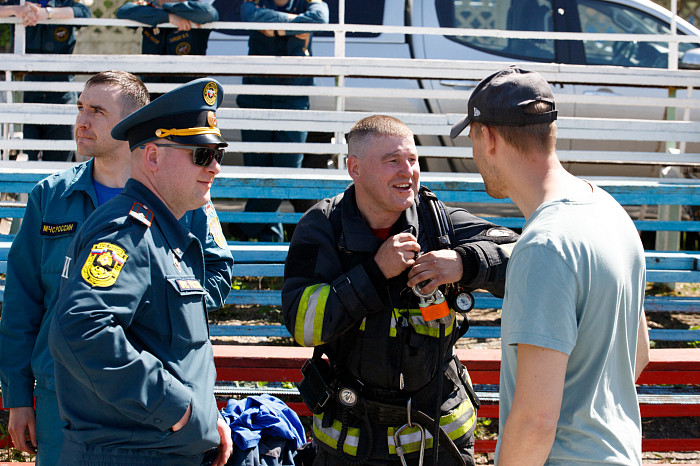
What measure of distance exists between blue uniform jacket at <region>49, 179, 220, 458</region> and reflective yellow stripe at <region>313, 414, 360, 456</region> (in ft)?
1.51

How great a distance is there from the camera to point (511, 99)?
1.78 meters

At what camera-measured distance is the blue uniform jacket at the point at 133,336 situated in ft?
6.03

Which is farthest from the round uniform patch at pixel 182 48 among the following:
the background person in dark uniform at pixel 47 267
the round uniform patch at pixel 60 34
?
the background person in dark uniform at pixel 47 267

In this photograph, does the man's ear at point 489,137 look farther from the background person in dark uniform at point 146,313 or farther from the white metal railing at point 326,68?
the white metal railing at point 326,68

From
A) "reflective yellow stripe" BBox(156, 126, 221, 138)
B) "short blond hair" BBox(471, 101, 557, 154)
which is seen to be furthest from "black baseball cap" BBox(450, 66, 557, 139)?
"reflective yellow stripe" BBox(156, 126, 221, 138)

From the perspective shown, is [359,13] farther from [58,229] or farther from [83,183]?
[58,229]

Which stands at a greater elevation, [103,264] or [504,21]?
[504,21]

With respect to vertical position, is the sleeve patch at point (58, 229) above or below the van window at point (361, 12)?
below

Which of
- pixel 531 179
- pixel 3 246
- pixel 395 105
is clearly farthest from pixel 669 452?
pixel 3 246

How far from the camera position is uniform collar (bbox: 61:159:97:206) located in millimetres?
2598

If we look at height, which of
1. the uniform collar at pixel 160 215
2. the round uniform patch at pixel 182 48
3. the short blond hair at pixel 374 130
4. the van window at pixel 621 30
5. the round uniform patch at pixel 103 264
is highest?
the van window at pixel 621 30

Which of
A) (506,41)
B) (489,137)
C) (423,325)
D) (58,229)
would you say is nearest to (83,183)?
(58,229)

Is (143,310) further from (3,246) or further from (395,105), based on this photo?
(395,105)

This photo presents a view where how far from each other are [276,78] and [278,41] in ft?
1.02
